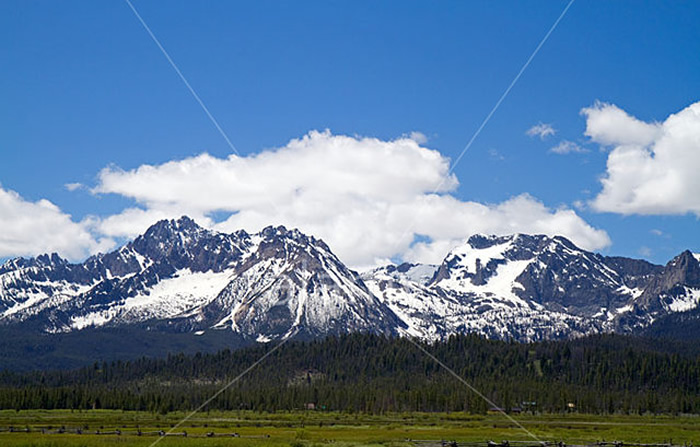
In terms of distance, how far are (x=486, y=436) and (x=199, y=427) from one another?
224ft

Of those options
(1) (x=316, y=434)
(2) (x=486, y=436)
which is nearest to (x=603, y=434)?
(2) (x=486, y=436)

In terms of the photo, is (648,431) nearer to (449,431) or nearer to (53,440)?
(449,431)

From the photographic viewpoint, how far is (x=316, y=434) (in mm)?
166250

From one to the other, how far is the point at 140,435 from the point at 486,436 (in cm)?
6911

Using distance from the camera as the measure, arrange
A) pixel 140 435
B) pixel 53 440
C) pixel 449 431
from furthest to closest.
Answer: pixel 449 431 → pixel 140 435 → pixel 53 440

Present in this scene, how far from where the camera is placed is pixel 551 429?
184125 millimetres

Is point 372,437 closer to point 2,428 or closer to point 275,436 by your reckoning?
point 275,436

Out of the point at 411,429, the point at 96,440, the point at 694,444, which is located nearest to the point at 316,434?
the point at 411,429

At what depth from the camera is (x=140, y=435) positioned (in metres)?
152

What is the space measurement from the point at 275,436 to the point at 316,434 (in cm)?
1167

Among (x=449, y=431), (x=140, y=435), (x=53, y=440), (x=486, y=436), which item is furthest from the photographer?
(x=449, y=431)

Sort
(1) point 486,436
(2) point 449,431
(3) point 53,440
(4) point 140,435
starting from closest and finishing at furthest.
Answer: (3) point 53,440 → (4) point 140,435 → (1) point 486,436 → (2) point 449,431

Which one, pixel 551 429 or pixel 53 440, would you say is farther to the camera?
pixel 551 429

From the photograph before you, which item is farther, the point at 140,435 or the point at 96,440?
the point at 140,435
